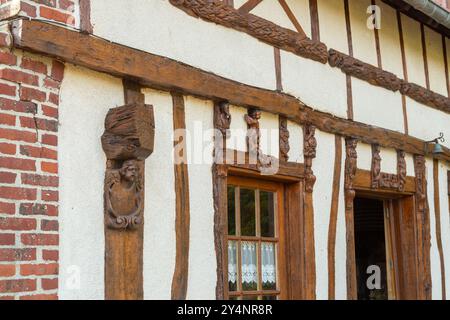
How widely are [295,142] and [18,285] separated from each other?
2.73 m

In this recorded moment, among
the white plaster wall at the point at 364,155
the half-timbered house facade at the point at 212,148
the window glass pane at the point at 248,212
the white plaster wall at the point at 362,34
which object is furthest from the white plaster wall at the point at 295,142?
the white plaster wall at the point at 362,34

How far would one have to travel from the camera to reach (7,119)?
3.66 meters

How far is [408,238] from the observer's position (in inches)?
288

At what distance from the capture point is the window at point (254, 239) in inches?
207

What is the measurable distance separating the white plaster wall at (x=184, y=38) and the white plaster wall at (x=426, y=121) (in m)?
2.43

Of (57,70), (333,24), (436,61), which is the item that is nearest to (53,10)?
(57,70)

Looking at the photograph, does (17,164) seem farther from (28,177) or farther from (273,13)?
(273,13)

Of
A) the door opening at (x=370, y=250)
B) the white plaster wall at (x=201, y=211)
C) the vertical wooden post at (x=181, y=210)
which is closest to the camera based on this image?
the vertical wooden post at (x=181, y=210)

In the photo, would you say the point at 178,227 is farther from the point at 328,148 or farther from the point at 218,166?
the point at 328,148

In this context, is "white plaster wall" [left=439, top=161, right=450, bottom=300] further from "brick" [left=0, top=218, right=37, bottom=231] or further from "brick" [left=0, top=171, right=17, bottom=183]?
"brick" [left=0, top=171, right=17, bottom=183]

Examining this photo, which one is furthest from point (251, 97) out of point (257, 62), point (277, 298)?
point (277, 298)

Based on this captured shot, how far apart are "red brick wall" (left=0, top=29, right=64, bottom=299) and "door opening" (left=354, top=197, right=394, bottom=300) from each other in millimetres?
5915

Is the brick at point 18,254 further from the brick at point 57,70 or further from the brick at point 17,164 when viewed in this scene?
the brick at point 57,70

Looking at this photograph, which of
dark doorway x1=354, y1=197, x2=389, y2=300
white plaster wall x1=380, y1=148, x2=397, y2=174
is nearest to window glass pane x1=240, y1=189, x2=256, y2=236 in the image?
white plaster wall x1=380, y1=148, x2=397, y2=174
